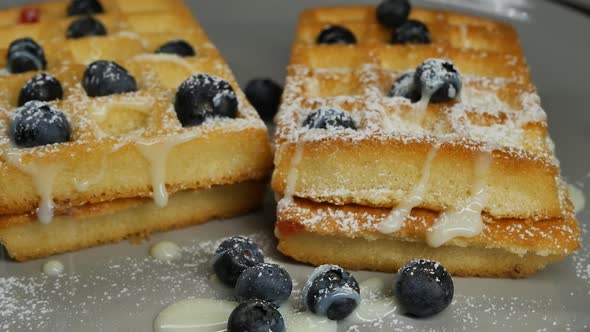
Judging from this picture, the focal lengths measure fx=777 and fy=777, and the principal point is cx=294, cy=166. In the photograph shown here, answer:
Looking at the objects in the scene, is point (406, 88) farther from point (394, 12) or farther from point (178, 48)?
point (178, 48)

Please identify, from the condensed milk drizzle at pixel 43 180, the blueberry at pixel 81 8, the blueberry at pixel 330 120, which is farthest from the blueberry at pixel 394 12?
the condensed milk drizzle at pixel 43 180

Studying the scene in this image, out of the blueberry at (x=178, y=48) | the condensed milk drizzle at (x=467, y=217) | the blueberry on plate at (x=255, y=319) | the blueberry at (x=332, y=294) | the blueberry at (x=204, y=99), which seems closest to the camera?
the blueberry on plate at (x=255, y=319)

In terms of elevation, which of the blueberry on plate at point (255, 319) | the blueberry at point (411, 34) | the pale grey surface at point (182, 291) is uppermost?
the blueberry at point (411, 34)

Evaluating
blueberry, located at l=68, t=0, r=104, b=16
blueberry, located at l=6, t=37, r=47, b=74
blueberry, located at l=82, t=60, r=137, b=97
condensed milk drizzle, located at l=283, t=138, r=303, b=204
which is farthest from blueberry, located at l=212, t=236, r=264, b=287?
blueberry, located at l=68, t=0, r=104, b=16

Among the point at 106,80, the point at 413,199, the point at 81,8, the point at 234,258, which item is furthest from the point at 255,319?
the point at 81,8

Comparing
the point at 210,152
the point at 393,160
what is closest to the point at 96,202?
the point at 210,152

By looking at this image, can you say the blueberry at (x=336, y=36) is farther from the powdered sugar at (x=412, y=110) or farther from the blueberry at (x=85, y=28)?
the blueberry at (x=85, y=28)

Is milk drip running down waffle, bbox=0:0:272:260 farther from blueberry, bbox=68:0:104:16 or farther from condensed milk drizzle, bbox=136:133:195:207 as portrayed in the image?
blueberry, bbox=68:0:104:16

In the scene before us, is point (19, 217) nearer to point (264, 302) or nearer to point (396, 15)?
point (264, 302)
